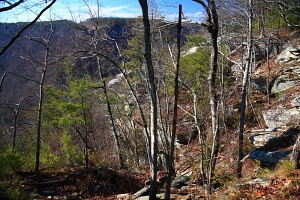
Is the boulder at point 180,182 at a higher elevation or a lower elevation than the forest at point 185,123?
lower

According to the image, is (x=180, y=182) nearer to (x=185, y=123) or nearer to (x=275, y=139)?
(x=185, y=123)

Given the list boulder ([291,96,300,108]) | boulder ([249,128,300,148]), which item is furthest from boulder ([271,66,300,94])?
boulder ([249,128,300,148])

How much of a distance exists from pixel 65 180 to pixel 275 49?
51.2ft

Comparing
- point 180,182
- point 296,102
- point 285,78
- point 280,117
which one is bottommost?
point 180,182

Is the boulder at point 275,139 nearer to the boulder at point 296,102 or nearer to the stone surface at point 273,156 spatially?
the stone surface at point 273,156

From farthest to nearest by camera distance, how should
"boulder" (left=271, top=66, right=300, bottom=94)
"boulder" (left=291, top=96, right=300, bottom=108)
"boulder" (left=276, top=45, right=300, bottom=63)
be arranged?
"boulder" (left=276, top=45, right=300, bottom=63)
"boulder" (left=271, top=66, right=300, bottom=94)
"boulder" (left=291, top=96, right=300, bottom=108)

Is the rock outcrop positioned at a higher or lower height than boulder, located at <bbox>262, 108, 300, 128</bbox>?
lower

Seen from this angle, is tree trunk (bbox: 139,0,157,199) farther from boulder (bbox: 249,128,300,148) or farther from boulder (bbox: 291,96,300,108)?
boulder (bbox: 291,96,300,108)

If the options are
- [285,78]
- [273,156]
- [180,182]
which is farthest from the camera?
[285,78]

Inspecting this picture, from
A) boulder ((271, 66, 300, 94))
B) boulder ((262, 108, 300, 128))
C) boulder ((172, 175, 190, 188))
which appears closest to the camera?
boulder ((172, 175, 190, 188))

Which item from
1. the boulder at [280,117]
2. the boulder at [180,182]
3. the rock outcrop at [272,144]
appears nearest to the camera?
the rock outcrop at [272,144]

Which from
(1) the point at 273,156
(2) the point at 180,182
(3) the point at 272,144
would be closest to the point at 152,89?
(2) the point at 180,182

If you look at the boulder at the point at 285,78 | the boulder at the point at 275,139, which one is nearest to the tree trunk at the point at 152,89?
the boulder at the point at 275,139

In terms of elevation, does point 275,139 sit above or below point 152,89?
below
